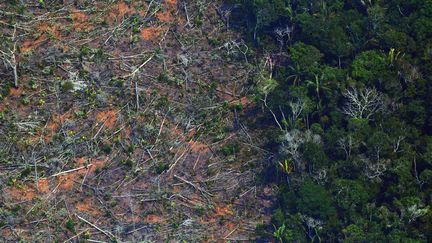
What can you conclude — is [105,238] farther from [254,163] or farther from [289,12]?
[289,12]

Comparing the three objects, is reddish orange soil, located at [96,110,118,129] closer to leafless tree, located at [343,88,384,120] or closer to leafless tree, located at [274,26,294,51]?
leafless tree, located at [274,26,294,51]

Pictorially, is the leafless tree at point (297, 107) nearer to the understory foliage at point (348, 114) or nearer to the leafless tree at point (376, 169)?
the understory foliage at point (348, 114)

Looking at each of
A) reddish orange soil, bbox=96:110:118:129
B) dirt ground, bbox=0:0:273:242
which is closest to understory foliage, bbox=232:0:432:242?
dirt ground, bbox=0:0:273:242

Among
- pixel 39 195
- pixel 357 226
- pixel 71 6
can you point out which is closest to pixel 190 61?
pixel 71 6

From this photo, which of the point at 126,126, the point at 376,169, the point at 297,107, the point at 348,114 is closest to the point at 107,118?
the point at 126,126

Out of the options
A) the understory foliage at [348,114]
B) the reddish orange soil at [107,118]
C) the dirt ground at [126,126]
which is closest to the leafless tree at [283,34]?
the understory foliage at [348,114]

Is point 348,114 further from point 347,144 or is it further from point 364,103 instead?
point 347,144
